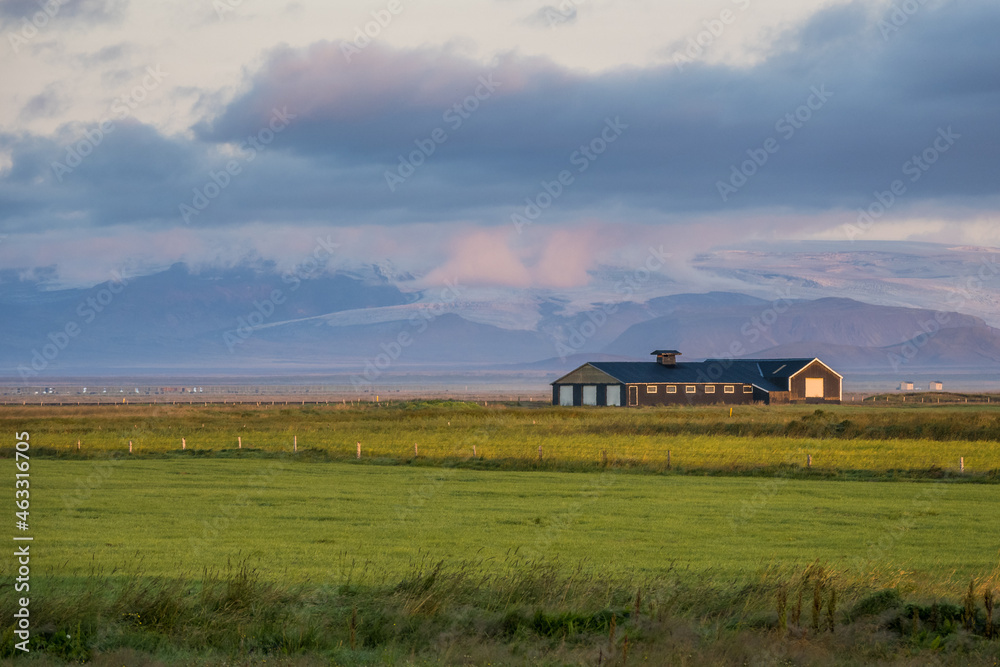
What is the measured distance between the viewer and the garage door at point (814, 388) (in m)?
112

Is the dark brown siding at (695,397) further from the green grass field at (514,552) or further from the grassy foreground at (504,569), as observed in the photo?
the grassy foreground at (504,569)

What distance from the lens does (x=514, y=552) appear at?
21469 millimetres

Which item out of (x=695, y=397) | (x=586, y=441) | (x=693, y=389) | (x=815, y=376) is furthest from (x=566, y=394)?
(x=586, y=441)

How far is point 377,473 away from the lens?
4062 cm

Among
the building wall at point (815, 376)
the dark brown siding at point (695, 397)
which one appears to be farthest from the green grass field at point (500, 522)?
the building wall at point (815, 376)

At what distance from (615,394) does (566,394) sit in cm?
601

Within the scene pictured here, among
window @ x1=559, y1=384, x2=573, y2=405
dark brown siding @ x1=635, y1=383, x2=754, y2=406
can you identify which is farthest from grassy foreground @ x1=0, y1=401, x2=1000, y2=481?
window @ x1=559, y1=384, x2=573, y2=405

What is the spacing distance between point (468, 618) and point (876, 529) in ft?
50.9

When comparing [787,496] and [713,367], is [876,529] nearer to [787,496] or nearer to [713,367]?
[787,496]

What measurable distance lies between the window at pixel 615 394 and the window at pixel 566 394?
4.58 m

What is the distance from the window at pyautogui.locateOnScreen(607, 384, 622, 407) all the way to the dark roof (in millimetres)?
941

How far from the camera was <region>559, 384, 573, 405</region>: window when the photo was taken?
10800 cm

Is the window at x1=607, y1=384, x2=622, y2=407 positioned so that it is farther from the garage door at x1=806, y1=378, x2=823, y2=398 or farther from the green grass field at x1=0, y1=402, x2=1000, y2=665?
the green grass field at x1=0, y1=402, x2=1000, y2=665

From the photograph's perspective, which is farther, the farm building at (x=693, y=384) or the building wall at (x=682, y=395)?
the farm building at (x=693, y=384)
